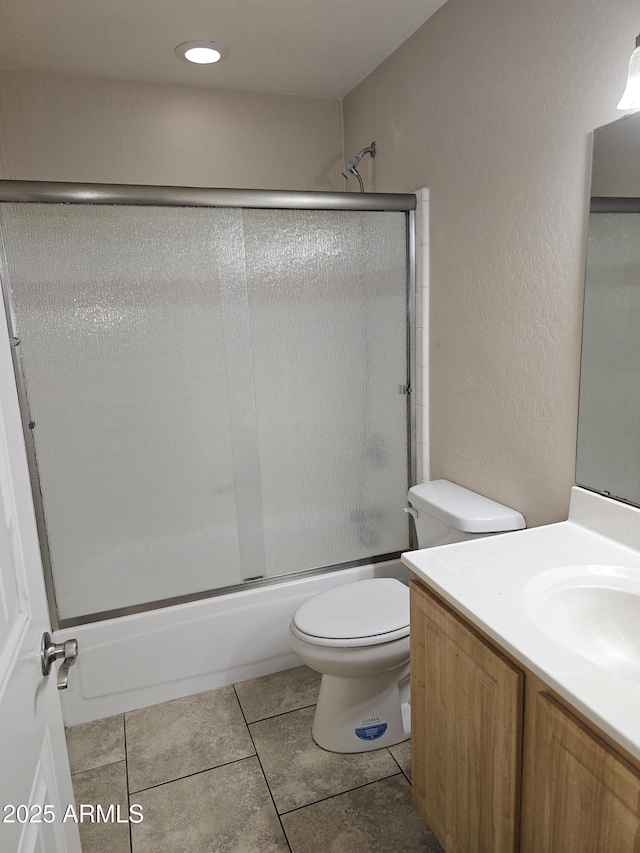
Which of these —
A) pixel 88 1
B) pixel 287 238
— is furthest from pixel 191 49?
pixel 287 238

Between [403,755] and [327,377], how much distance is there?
4.36ft

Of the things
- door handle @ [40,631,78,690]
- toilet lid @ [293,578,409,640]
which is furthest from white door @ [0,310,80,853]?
toilet lid @ [293,578,409,640]

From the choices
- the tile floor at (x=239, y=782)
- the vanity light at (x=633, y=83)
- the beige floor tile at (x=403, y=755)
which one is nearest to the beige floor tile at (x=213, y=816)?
the tile floor at (x=239, y=782)

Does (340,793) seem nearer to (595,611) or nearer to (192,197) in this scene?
(595,611)

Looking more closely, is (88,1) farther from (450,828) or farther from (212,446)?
(450,828)

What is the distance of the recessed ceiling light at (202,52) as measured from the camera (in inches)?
83.6

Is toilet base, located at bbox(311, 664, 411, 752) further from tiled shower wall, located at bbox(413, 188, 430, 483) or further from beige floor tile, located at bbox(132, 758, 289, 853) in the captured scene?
tiled shower wall, located at bbox(413, 188, 430, 483)

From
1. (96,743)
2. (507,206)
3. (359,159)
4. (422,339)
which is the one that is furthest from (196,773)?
(359,159)

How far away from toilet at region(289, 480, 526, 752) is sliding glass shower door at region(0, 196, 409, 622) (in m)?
0.42

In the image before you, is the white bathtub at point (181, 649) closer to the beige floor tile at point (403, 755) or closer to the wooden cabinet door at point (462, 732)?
the beige floor tile at point (403, 755)

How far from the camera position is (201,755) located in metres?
1.89

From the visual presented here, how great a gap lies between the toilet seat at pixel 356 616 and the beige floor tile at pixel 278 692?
1.45ft

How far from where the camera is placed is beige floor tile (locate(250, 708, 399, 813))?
173 cm

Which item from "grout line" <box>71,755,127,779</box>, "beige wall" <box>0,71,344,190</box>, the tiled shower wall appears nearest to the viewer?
"grout line" <box>71,755,127,779</box>
